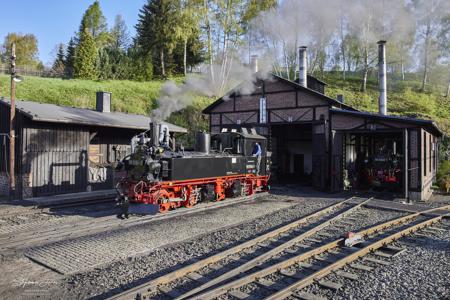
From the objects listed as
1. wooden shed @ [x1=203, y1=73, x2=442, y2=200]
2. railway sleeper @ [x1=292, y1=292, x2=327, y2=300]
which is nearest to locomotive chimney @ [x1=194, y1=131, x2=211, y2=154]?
wooden shed @ [x1=203, y1=73, x2=442, y2=200]

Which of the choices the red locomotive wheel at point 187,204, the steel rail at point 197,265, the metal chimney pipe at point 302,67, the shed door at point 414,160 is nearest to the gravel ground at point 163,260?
the steel rail at point 197,265

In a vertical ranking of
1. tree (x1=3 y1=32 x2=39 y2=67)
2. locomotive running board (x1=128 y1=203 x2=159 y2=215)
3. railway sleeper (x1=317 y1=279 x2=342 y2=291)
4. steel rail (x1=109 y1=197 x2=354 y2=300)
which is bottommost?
railway sleeper (x1=317 y1=279 x2=342 y2=291)

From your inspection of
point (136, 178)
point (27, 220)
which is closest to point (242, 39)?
point (136, 178)

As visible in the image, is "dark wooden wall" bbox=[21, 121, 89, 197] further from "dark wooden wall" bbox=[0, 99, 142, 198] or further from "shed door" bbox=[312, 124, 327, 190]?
"shed door" bbox=[312, 124, 327, 190]

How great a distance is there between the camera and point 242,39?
1029 inches

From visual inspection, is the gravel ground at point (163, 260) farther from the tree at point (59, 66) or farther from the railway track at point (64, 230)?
the tree at point (59, 66)

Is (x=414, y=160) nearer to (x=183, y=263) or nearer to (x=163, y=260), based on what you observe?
(x=183, y=263)

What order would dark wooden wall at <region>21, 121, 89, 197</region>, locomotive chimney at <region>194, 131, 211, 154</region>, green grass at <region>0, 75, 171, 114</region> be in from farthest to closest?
green grass at <region>0, 75, 171, 114</region> → dark wooden wall at <region>21, 121, 89, 197</region> → locomotive chimney at <region>194, 131, 211, 154</region>

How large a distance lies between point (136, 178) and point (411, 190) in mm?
11222

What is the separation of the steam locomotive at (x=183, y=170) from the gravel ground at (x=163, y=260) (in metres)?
1.54

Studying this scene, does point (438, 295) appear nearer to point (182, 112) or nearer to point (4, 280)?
point (4, 280)

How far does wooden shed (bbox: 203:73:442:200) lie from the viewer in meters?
15.4

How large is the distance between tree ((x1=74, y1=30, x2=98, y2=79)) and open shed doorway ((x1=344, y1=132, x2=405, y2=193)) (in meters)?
27.3

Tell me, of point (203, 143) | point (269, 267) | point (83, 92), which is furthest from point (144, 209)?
point (83, 92)
